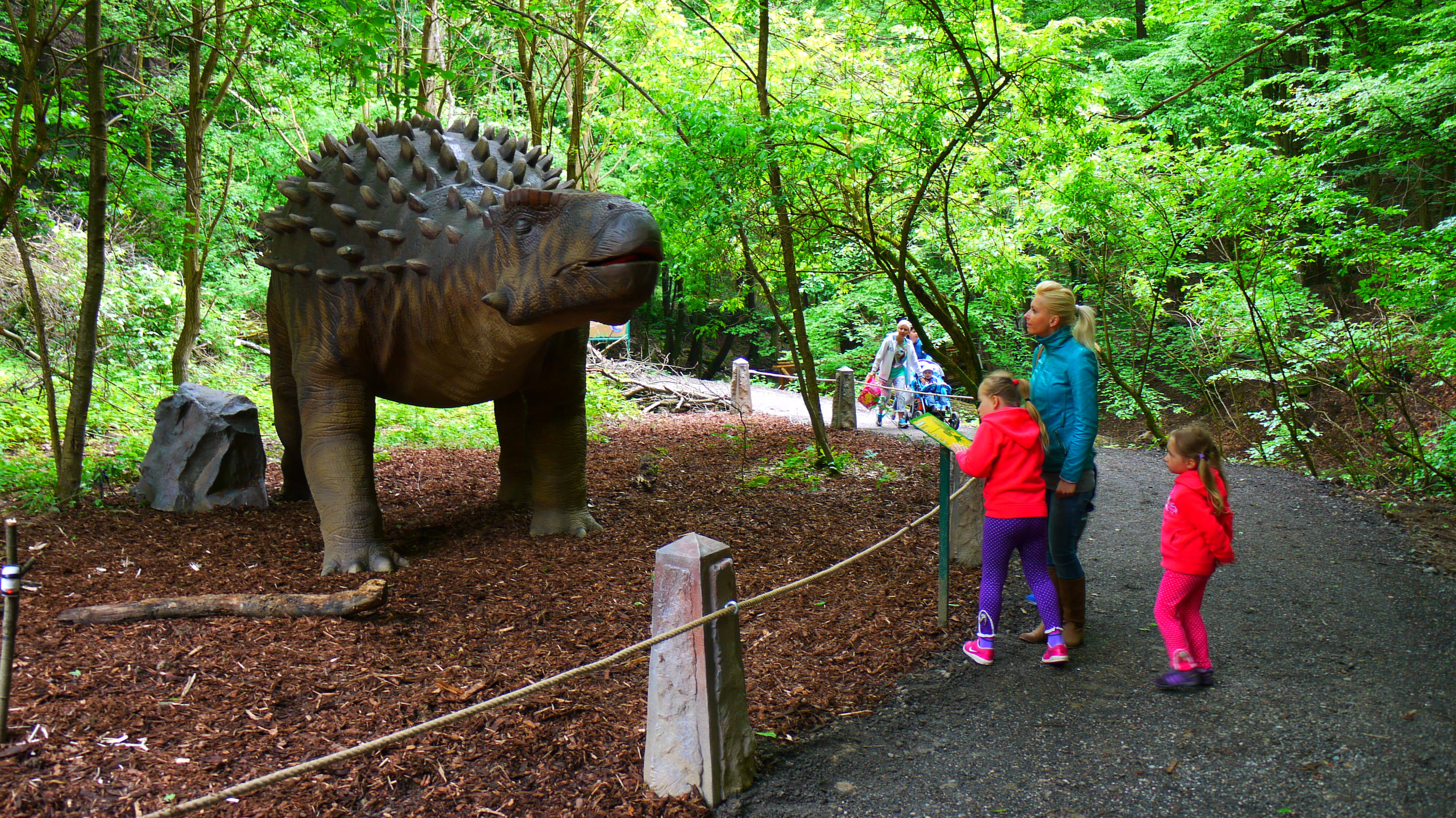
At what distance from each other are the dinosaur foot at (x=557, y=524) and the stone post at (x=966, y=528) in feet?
7.46

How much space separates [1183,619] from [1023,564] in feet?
2.15

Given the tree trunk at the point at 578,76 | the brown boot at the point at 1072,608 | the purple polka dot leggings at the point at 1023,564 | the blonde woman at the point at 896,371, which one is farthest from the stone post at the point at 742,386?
the purple polka dot leggings at the point at 1023,564

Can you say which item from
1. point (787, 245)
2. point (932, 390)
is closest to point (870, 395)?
point (932, 390)

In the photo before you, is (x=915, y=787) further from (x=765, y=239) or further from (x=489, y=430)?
(x=489, y=430)

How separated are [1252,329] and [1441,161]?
3687mm

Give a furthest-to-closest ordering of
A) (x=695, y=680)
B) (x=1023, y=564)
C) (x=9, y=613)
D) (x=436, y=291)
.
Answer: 1. (x=436, y=291)
2. (x=1023, y=564)
3. (x=695, y=680)
4. (x=9, y=613)

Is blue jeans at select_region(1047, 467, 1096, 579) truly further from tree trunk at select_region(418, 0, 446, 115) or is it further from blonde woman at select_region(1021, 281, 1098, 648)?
tree trunk at select_region(418, 0, 446, 115)

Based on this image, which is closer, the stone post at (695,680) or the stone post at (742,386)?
the stone post at (695,680)

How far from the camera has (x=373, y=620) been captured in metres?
3.82

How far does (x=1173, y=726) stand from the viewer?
3215 mm

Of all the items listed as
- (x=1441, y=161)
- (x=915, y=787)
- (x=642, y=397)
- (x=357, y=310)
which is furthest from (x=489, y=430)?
(x=1441, y=161)

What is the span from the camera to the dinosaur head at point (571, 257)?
3.54 meters

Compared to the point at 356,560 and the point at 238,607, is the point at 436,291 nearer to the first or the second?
the point at 356,560

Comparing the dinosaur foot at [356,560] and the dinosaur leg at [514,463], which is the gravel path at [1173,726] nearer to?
the dinosaur foot at [356,560]
